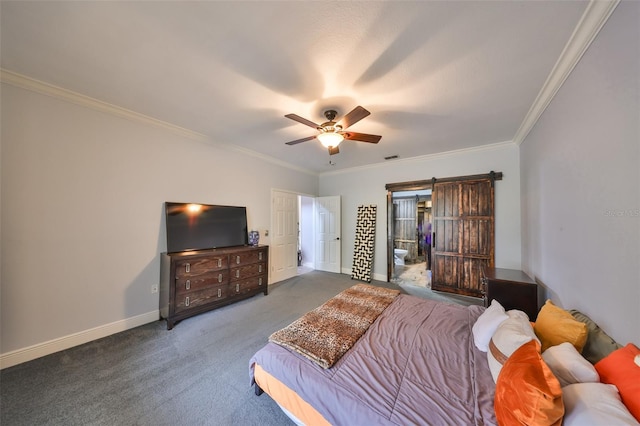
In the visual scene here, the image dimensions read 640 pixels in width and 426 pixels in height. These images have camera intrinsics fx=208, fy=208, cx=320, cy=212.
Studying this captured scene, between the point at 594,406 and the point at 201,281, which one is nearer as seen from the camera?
the point at 594,406

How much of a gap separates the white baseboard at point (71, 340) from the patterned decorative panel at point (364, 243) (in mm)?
3765

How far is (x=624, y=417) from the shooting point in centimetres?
71

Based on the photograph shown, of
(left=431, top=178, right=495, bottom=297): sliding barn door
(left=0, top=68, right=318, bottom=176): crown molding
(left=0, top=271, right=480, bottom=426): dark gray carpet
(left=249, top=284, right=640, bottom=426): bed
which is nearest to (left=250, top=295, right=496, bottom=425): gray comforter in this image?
(left=249, top=284, right=640, bottom=426): bed

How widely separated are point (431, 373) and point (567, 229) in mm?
1815

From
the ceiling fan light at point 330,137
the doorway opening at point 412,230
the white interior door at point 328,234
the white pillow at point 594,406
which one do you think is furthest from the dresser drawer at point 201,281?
the doorway opening at point 412,230

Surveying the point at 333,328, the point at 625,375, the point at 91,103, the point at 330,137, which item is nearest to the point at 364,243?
the point at 330,137

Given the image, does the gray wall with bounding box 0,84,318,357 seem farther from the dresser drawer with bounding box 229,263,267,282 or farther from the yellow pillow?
the yellow pillow

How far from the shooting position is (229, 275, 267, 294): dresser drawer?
3340mm

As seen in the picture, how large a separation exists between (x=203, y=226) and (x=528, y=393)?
3716 mm

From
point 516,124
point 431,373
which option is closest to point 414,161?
point 516,124

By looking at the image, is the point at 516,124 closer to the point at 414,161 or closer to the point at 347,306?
the point at 414,161

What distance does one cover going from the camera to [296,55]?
1.71 meters

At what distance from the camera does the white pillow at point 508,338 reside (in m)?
1.20

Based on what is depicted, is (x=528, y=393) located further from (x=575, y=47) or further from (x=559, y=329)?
(x=575, y=47)
